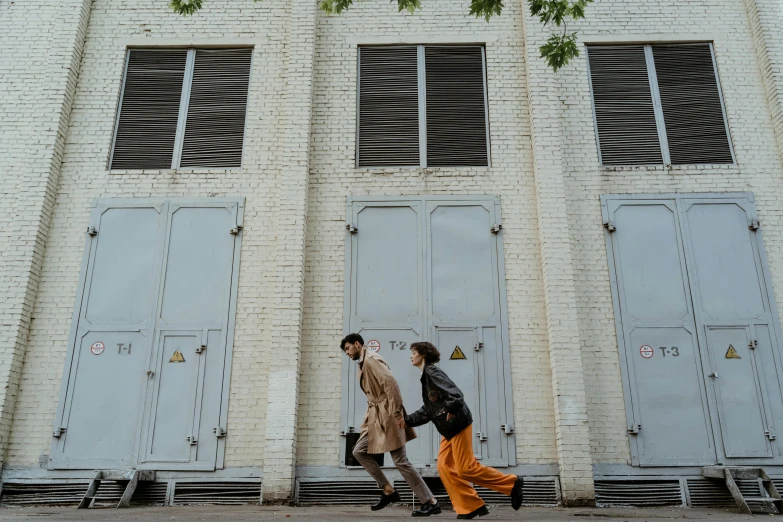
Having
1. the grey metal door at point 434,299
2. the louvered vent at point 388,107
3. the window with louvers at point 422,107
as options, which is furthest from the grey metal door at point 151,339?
the window with louvers at point 422,107

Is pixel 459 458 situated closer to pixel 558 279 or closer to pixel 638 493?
pixel 638 493

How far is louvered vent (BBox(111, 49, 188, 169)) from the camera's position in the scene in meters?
10.4

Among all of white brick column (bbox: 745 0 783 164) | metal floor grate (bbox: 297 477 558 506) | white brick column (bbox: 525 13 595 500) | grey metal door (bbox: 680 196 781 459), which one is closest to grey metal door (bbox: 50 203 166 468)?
metal floor grate (bbox: 297 477 558 506)

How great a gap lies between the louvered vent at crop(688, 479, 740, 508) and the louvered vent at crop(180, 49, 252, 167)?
7.90 meters

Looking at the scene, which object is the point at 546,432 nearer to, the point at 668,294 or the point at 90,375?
the point at 668,294

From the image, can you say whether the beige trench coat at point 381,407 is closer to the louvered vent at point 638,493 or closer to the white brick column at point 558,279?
the white brick column at point 558,279

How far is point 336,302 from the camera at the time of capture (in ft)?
31.4

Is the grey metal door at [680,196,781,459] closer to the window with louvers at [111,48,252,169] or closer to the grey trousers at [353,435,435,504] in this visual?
the grey trousers at [353,435,435,504]

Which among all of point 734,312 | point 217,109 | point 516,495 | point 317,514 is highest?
point 217,109

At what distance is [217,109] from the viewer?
10664 millimetres

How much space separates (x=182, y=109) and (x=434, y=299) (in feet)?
16.7

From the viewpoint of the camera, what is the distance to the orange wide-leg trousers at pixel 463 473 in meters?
6.16

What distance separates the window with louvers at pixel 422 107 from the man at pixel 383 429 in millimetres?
4346

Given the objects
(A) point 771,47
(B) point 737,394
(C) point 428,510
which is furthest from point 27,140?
(A) point 771,47
